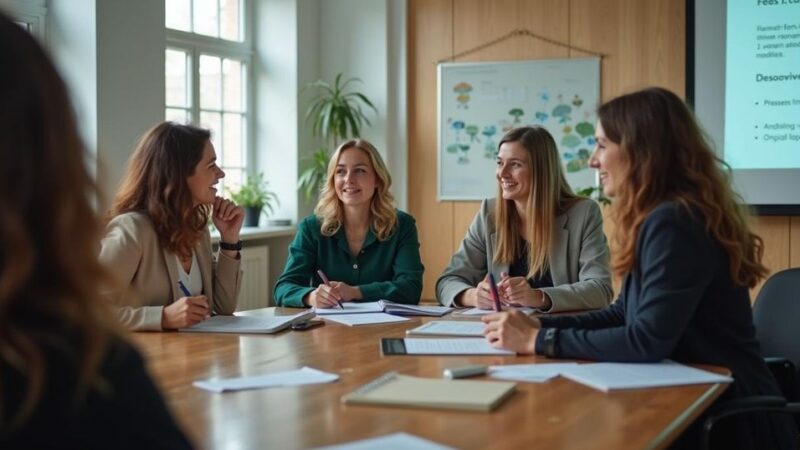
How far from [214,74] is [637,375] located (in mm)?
4285

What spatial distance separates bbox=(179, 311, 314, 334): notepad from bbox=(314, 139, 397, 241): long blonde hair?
67 centimetres

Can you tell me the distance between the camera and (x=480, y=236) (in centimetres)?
345

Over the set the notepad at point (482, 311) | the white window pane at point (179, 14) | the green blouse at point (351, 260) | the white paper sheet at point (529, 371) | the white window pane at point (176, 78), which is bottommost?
the notepad at point (482, 311)

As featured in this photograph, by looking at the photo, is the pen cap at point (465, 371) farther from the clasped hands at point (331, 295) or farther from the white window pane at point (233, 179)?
the white window pane at point (233, 179)

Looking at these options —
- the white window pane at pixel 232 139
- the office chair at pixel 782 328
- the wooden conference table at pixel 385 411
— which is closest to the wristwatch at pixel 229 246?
the wooden conference table at pixel 385 411

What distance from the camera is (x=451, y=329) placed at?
8.58 ft

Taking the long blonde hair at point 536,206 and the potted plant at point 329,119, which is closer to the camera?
the long blonde hair at point 536,206

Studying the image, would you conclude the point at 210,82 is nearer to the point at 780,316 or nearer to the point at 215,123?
the point at 215,123

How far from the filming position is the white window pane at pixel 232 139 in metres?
5.84

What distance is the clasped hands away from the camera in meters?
3.10

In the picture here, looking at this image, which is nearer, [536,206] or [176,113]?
[536,206]

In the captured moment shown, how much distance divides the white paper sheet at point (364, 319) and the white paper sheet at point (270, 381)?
0.75 m

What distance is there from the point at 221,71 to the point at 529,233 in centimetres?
309

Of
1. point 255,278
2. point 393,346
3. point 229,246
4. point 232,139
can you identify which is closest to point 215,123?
point 232,139
